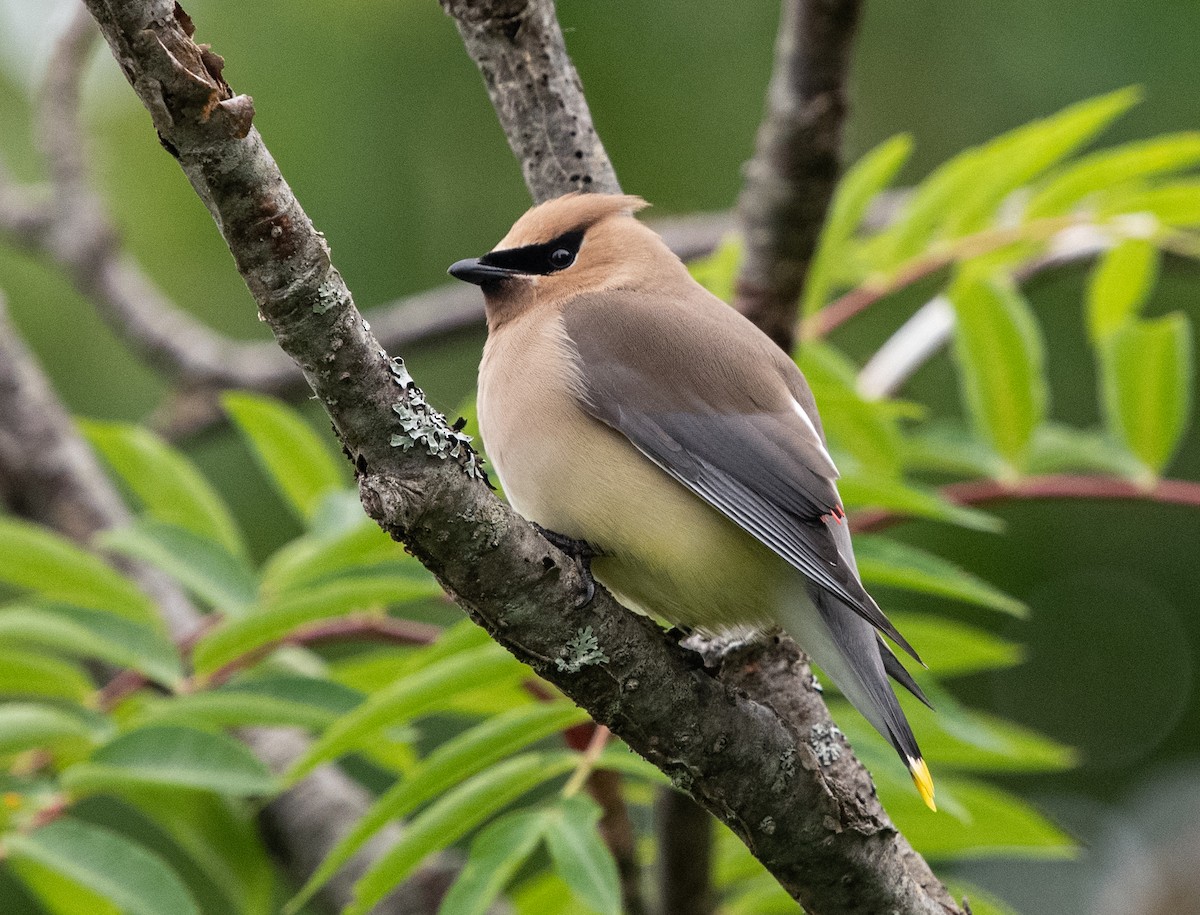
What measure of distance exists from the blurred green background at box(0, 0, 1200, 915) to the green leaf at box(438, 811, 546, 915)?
12.1ft

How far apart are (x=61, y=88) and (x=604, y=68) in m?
2.29

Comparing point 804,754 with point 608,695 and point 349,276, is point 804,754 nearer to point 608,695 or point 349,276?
point 608,695

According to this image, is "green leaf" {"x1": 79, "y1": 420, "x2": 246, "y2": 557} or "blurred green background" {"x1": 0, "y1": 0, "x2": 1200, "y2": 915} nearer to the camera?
"green leaf" {"x1": 79, "y1": 420, "x2": 246, "y2": 557}

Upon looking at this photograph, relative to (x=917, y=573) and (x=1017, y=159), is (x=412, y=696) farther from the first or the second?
(x=1017, y=159)

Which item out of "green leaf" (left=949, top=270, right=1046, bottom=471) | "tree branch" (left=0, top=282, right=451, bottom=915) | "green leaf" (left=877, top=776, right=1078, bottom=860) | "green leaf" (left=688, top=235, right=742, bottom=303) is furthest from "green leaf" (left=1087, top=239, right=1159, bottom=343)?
"tree branch" (left=0, top=282, right=451, bottom=915)

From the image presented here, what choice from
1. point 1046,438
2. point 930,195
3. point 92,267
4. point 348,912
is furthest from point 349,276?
point 348,912

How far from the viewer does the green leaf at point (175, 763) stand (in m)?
2.58

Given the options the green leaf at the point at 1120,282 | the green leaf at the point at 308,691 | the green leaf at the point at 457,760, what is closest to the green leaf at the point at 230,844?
the green leaf at the point at 308,691

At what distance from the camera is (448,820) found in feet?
8.29

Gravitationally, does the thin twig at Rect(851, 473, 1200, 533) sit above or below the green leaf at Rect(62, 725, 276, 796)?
below

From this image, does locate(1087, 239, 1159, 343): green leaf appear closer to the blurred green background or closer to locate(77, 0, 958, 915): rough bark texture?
locate(77, 0, 958, 915): rough bark texture

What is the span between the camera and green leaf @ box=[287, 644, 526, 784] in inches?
96.7

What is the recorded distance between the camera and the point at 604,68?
21.0 ft

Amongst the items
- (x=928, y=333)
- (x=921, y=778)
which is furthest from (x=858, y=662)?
(x=928, y=333)
